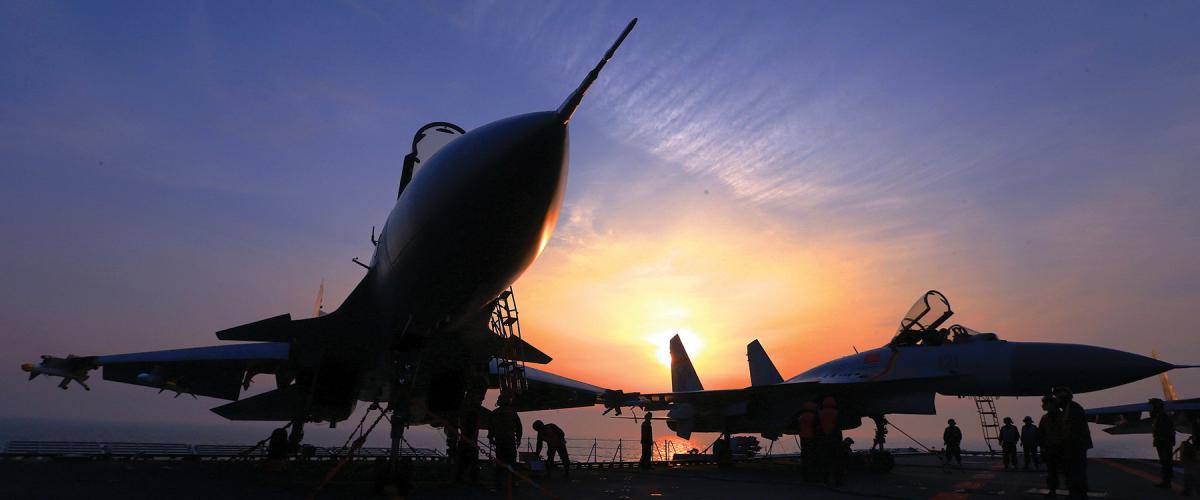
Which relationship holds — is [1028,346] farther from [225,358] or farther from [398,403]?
[225,358]

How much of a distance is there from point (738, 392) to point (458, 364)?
32.2 feet

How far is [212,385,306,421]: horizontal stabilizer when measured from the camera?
37.1ft

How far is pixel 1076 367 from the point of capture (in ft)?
40.0

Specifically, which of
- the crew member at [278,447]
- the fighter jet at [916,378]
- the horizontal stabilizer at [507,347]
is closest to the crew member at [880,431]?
the fighter jet at [916,378]

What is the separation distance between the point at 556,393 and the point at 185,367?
764 centimetres

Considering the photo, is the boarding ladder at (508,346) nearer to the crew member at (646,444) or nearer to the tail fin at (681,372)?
the crew member at (646,444)

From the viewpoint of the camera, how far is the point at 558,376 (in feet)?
48.8

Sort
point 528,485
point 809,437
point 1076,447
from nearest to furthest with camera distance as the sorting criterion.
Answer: point 1076,447
point 528,485
point 809,437

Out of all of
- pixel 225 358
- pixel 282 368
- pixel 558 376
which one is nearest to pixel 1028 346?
pixel 558 376

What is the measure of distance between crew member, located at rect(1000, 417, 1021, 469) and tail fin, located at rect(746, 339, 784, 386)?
264 inches

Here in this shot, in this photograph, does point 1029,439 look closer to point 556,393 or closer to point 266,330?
point 556,393

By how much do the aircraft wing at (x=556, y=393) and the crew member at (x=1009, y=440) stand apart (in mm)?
10260

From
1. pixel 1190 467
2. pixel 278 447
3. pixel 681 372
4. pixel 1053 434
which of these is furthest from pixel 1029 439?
pixel 278 447

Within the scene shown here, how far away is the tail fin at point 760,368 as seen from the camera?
67.9ft
